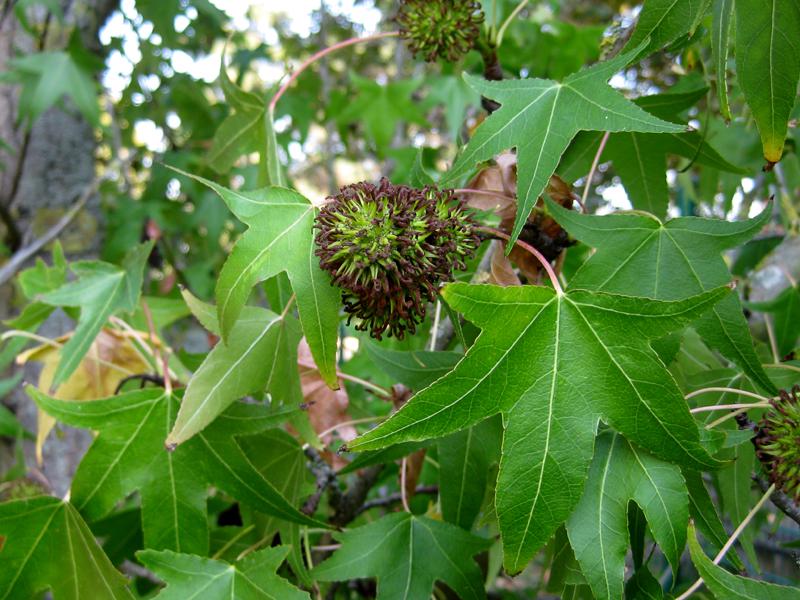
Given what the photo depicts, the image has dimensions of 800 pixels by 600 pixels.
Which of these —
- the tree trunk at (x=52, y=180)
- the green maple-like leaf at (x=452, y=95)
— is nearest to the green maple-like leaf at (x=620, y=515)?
the tree trunk at (x=52, y=180)

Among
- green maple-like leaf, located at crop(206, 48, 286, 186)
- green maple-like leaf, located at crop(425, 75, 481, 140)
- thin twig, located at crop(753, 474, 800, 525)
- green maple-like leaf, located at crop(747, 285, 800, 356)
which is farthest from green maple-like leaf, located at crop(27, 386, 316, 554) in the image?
green maple-like leaf, located at crop(425, 75, 481, 140)

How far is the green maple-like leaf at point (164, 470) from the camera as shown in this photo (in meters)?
0.96

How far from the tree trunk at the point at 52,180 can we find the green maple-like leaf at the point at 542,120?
159 centimetres

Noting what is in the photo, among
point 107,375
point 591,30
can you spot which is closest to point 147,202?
point 107,375

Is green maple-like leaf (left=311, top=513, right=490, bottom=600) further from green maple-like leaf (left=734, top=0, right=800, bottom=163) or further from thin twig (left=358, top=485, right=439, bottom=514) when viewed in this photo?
green maple-like leaf (left=734, top=0, right=800, bottom=163)

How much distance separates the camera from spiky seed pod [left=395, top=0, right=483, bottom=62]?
1.06 m

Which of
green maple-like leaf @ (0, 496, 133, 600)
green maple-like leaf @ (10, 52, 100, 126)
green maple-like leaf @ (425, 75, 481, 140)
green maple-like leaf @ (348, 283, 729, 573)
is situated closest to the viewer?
green maple-like leaf @ (348, 283, 729, 573)

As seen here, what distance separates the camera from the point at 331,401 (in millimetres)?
1225

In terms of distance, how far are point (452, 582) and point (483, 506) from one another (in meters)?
0.15

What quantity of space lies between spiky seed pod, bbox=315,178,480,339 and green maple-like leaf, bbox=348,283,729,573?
7 centimetres

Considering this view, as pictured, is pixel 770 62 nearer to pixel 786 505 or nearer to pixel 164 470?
pixel 786 505

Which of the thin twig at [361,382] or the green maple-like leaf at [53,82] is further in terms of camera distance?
the green maple-like leaf at [53,82]

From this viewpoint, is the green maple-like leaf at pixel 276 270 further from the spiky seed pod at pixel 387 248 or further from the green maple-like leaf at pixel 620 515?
the green maple-like leaf at pixel 620 515

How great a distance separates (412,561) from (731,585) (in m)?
0.43
